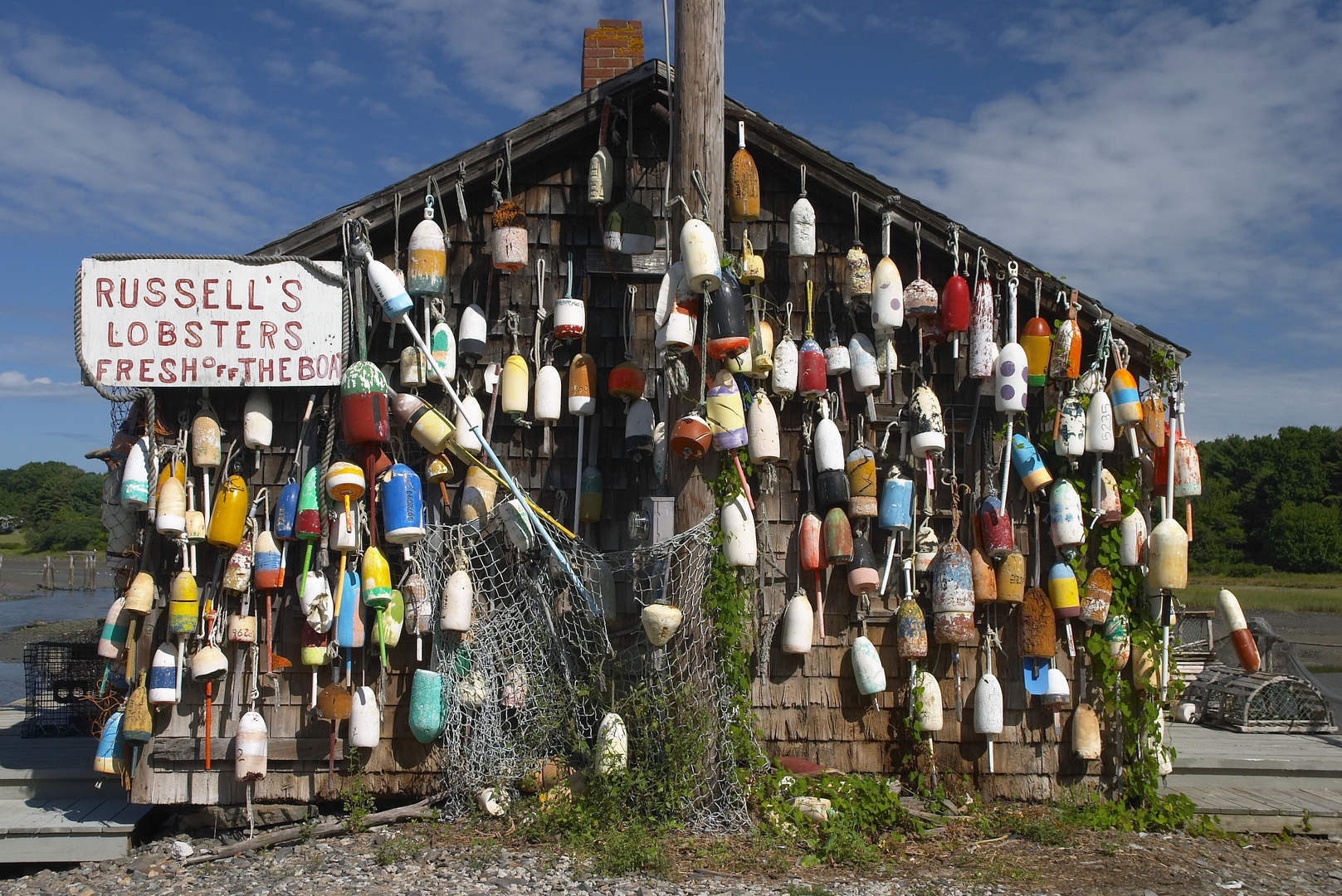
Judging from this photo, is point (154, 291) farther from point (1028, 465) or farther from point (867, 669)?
point (1028, 465)

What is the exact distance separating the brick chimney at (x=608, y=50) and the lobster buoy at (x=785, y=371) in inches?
101

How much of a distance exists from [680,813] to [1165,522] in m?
3.13

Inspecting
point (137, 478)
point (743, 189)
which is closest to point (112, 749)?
point (137, 478)

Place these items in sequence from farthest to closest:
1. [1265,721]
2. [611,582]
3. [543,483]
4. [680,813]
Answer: [1265,721]
[543,483]
[611,582]
[680,813]

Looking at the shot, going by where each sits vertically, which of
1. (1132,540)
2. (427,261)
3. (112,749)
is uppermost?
(427,261)

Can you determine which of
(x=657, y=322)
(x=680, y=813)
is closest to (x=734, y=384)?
(x=657, y=322)

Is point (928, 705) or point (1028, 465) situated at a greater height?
point (1028, 465)

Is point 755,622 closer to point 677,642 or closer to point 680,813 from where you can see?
point 677,642

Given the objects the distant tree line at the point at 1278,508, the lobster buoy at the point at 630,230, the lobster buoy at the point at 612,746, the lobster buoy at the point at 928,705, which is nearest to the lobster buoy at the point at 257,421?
the lobster buoy at the point at 630,230

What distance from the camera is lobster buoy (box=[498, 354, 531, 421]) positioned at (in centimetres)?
545

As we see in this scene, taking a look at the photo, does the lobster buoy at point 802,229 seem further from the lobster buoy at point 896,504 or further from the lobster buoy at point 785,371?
the lobster buoy at point 896,504

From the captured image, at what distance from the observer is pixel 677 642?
5.03 m

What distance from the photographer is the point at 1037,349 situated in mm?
5496

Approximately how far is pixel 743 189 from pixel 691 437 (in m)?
1.48
